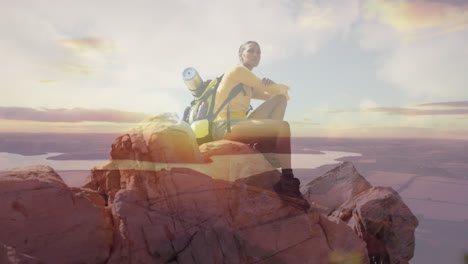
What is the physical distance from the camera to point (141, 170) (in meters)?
3.00

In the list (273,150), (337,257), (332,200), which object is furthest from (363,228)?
(273,150)

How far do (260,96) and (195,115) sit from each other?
945 millimetres

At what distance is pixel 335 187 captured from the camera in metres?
5.34

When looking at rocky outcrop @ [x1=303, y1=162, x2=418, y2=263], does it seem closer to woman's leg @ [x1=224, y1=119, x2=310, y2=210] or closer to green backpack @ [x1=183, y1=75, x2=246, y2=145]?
woman's leg @ [x1=224, y1=119, x2=310, y2=210]

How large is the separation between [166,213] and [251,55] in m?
2.22

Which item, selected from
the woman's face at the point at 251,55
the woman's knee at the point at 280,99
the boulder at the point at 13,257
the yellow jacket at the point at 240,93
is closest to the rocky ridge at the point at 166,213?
the boulder at the point at 13,257

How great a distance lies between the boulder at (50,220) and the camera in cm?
238

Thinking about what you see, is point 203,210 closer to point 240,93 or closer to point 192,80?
point 240,93

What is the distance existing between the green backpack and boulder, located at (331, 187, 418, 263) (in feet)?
8.68

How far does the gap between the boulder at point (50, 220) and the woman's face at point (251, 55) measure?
2468 mm

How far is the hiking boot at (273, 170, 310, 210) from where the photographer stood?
346 centimetres

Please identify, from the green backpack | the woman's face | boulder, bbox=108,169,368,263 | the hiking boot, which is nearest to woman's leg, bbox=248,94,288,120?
the green backpack

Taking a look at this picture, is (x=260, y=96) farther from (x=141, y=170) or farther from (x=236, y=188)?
(x=141, y=170)

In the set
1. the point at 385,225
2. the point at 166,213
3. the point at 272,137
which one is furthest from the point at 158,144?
the point at 385,225
